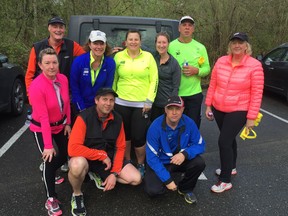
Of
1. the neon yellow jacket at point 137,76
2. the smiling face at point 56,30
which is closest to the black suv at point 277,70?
the neon yellow jacket at point 137,76

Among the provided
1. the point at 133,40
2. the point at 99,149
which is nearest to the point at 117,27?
the point at 133,40

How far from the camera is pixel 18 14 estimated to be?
9.55 metres

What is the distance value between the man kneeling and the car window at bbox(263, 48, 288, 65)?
5.95 m

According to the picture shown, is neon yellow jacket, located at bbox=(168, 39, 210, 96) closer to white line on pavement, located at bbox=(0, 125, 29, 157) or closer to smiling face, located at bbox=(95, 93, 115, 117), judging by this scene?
smiling face, located at bbox=(95, 93, 115, 117)

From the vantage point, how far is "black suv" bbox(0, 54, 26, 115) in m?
5.26

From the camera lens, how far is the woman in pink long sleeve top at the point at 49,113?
274 centimetres

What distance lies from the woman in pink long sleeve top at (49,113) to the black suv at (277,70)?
607cm

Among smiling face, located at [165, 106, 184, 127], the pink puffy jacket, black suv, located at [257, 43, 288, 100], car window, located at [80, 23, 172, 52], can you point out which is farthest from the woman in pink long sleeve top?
black suv, located at [257, 43, 288, 100]

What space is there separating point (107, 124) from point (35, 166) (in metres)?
1.52

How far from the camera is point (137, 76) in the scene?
10.5ft

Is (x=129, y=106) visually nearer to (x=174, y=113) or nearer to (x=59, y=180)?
(x=174, y=113)

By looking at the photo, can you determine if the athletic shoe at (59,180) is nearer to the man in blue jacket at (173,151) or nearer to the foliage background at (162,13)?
the man in blue jacket at (173,151)

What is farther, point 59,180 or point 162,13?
point 162,13

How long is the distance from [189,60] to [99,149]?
147 cm
